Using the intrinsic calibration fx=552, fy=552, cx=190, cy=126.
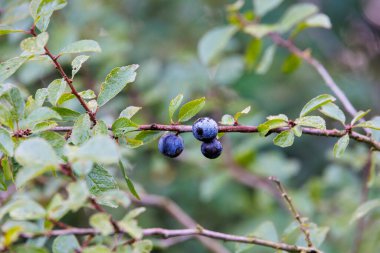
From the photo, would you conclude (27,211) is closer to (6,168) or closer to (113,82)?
(6,168)

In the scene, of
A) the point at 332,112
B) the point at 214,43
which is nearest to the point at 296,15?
the point at 214,43

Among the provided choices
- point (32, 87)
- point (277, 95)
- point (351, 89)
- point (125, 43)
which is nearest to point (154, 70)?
point (125, 43)

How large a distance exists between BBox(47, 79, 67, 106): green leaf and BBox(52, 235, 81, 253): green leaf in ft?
0.79

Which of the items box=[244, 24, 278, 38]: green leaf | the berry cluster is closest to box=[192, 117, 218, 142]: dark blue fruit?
the berry cluster

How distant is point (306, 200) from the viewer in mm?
2375

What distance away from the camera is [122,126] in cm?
97

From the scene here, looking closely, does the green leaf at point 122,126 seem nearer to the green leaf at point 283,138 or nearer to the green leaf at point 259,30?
the green leaf at point 283,138

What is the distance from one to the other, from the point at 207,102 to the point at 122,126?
5.08ft

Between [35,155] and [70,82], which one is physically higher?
[70,82]

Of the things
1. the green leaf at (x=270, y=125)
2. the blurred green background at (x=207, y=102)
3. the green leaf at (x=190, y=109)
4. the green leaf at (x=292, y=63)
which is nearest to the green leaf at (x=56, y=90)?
the green leaf at (x=190, y=109)

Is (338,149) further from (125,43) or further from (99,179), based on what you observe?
(125,43)

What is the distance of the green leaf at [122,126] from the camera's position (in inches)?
38.2

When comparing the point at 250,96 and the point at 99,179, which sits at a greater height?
the point at 250,96

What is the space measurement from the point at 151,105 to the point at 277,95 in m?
1.03
